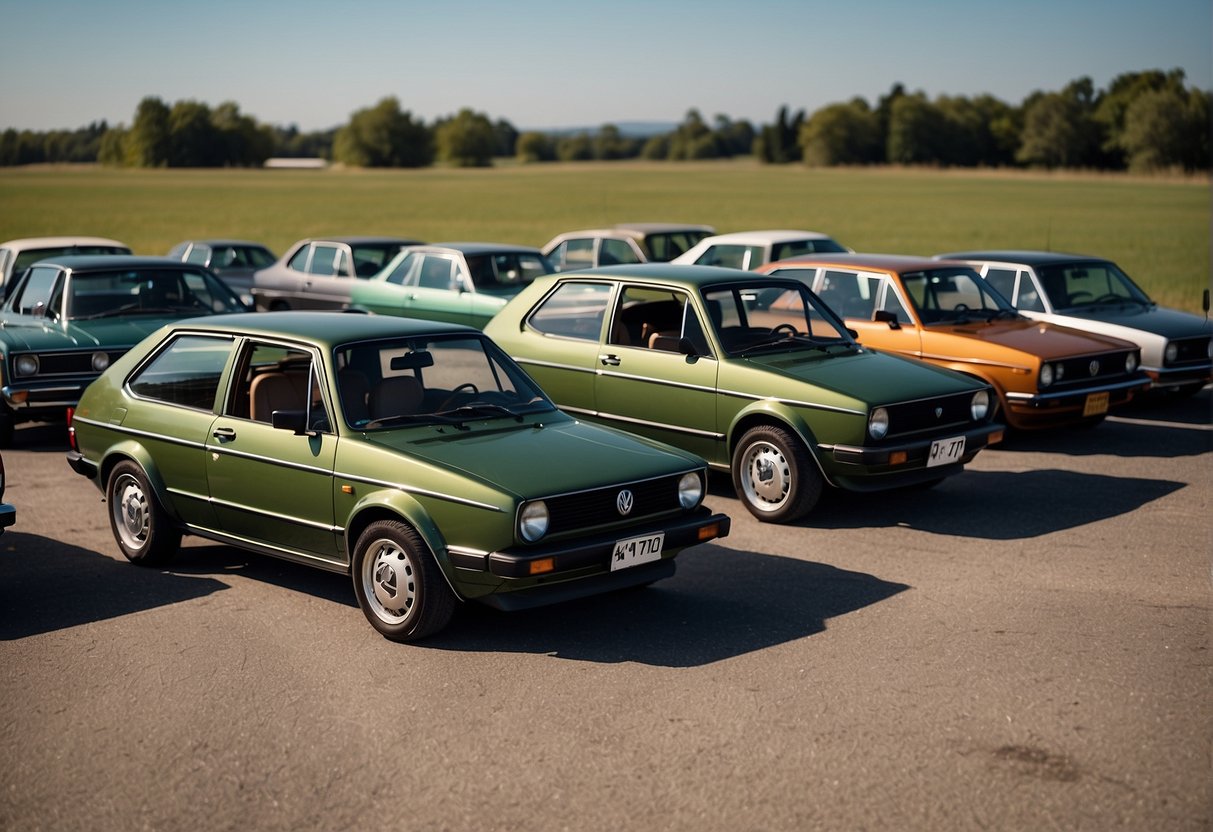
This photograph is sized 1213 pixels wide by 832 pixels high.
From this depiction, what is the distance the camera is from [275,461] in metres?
6.79

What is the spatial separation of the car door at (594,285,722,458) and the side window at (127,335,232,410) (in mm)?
3315

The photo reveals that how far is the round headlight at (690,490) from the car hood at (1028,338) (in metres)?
5.30

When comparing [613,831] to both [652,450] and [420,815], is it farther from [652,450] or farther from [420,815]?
[652,450]

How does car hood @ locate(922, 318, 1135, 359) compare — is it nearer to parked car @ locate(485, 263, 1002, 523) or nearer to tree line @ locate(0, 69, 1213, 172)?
parked car @ locate(485, 263, 1002, 523)

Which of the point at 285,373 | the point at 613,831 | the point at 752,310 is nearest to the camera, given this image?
the point at 613,831

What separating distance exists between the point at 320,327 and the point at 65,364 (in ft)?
17.9

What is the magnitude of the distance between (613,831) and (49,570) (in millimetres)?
4704

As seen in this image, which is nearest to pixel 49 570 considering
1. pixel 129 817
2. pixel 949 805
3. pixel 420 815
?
pixel 129 817

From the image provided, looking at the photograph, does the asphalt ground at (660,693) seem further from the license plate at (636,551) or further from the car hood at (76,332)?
the car hood at (76,332)

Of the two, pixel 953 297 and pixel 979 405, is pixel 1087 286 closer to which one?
pixel 953 297

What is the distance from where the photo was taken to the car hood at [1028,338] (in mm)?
11136

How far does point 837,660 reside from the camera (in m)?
5.97

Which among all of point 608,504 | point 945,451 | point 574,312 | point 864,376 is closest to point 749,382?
point 864,376

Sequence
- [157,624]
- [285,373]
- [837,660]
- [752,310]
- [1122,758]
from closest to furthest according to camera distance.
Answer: [1122,758] < [837,660] < [157,624] < [285,373] < [752,310]
